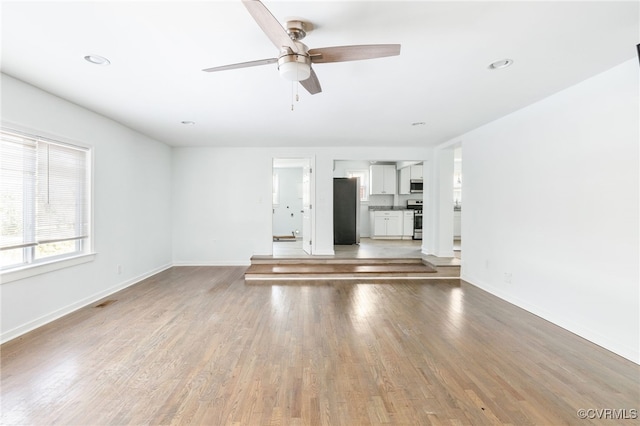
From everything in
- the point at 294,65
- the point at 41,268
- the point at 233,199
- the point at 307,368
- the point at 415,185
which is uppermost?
the point at 294,65

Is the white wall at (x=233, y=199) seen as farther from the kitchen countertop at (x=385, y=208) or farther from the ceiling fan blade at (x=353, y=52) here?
the ceiling fan blade at (x=353, y=52)

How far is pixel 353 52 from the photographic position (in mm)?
1776

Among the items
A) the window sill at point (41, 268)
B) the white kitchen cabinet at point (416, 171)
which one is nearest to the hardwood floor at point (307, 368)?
the window sill at point (41, 268)

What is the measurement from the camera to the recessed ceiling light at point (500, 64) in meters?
2.34

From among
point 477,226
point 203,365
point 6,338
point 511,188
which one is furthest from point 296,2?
point 477,226

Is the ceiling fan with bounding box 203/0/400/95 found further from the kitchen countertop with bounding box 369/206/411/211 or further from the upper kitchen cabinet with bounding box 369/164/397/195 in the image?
the kitchen countertop with bounding box 369/206/411/211

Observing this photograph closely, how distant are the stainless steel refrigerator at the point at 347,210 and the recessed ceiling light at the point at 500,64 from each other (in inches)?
206

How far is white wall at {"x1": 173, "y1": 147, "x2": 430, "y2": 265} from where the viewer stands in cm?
589

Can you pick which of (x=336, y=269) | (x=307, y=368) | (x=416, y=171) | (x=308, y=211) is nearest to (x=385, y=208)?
(x=416, y=171)

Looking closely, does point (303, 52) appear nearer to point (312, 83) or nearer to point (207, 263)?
point (312, 83)

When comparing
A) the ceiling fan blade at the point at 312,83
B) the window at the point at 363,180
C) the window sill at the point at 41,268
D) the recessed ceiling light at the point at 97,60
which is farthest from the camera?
the window at the point at 363,180

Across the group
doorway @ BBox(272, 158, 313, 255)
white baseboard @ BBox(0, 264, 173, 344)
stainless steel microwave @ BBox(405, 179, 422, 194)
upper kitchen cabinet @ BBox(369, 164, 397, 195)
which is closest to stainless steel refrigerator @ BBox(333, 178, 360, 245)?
upper kitchen cabinet @ BBox(369, 164, 397, 195)

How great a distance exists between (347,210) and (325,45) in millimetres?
5717

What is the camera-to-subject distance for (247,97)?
313 centimetres
